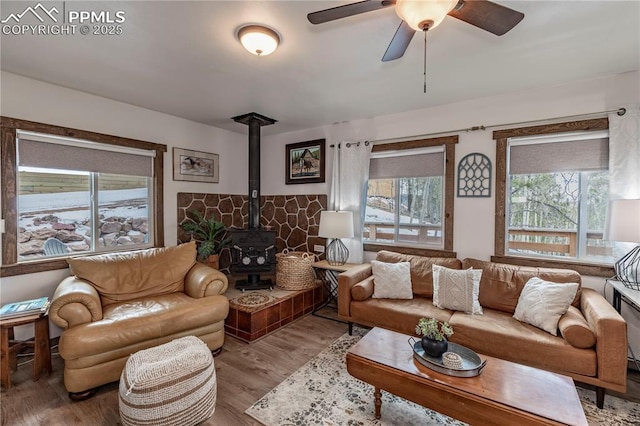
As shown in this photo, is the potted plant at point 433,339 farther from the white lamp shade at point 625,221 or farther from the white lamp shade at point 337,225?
the white lamp shade at point 337,225

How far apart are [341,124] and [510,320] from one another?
3158 millimetres

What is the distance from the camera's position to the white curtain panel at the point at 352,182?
3914 millimetres

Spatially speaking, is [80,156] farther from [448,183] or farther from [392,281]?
[448,183]

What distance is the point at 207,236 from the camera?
3924 millimetres

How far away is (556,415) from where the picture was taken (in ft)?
4.52

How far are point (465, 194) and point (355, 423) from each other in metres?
2.66

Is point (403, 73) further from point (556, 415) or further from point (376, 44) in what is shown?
point (556, 415)

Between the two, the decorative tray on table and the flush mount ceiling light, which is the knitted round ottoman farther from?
the flush mount ceiling light

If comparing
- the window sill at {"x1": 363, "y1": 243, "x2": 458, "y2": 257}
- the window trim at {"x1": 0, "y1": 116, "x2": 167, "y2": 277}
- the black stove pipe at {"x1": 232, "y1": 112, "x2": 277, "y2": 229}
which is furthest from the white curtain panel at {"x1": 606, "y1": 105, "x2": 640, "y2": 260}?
the window trim at {"x1": 0, "y1": 116, "x2": 167, "y2": 277}

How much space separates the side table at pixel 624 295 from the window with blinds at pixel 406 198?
60.2 inches

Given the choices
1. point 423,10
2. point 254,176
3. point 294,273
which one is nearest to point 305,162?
point 254,176

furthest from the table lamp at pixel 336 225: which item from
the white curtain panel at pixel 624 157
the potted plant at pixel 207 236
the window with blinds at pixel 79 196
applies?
the white curtain panel at pixel 624 157

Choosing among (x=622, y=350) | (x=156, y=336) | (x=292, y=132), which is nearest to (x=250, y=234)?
(x=156, y=336)

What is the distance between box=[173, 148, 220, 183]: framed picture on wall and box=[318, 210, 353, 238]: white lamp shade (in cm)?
202
